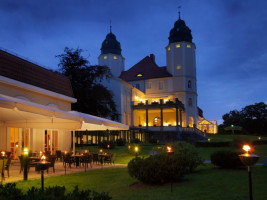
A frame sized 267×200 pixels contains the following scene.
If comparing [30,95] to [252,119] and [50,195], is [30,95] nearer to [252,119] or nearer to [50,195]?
[50,195]

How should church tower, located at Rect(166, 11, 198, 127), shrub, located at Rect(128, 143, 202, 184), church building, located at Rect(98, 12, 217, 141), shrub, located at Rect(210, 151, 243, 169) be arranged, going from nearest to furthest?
shrub, located at Rect(128, 143, 202, 184) < shrub, located at Rect(210, 151, 243, 169) < church building, located at Rect(98, 12, 217, 141) < church tower, located at Rect(166, 11, 198, 127)

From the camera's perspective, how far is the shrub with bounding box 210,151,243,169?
430 inches

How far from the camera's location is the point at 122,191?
26.7 feet

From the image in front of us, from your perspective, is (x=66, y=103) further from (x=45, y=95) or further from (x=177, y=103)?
(x=177, y=103)

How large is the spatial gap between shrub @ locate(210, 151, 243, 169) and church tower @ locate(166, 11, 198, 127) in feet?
123

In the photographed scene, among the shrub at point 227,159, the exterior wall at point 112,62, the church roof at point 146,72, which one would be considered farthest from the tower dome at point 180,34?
the shrub at point 227,159

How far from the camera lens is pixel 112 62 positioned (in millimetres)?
53812

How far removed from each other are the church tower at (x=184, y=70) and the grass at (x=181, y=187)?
38.5 m

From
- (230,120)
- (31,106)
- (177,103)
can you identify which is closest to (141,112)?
(177,103)

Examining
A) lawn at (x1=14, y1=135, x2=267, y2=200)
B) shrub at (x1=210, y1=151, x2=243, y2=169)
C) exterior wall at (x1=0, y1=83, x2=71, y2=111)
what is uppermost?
exterior wall at (x1=0, y1=83, x2=71, y2=111)

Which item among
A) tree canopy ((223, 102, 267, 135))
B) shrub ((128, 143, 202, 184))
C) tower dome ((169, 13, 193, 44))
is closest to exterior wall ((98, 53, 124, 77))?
tower dome ((169, 13, 193, 44))

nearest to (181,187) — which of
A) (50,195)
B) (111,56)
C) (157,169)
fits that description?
(157,169)

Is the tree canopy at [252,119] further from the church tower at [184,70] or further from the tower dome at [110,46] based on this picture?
the tower dome at [110,46]

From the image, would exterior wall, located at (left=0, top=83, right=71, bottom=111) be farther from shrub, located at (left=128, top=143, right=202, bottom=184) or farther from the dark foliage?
the dark foliage
